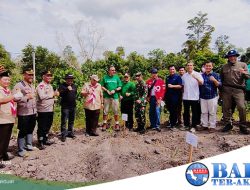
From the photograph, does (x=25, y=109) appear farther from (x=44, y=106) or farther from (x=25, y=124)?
(x=44, y=106)

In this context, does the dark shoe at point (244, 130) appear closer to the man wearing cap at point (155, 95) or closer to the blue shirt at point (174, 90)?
the blue shirt at point (174, 90)

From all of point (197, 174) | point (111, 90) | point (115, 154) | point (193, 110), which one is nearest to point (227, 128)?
point (193, 110)

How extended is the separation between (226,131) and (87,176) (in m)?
3.15

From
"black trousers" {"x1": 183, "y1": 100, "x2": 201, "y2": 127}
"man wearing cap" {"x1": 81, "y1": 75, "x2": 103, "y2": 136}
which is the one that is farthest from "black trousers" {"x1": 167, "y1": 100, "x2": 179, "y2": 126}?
"man wearing cap" {"x1": 81, "y1": 75, "x2": 103, "y2": 136}

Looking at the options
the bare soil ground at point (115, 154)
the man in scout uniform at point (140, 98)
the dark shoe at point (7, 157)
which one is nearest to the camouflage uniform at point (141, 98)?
the man in scout uniform at point (140, 98)

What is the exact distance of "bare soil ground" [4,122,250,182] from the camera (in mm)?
5797

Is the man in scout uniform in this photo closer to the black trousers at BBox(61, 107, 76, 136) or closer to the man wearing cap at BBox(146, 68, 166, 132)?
the man wearing cap at BBox(146, 68, 166, 132)

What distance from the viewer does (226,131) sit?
724 cm

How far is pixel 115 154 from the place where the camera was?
6375 mm

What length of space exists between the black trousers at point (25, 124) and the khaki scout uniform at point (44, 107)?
0.70 ft

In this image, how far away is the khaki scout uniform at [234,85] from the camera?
268 inches

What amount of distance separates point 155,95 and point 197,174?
3.27m

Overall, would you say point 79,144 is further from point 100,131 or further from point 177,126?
point 177,126

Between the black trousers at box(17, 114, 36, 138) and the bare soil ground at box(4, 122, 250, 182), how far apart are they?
421 mm
